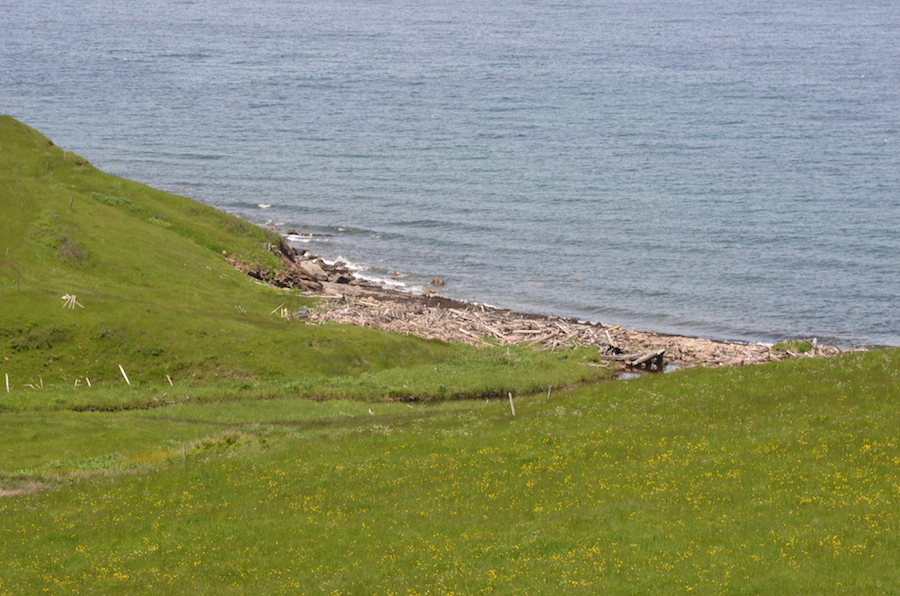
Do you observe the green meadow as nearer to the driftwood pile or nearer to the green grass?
the green grass

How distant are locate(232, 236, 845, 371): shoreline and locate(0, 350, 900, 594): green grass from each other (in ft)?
70.6

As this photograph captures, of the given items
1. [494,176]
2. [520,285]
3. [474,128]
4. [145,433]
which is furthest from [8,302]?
[474,128]

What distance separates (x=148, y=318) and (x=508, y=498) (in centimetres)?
3479

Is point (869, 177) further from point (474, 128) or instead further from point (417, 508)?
point (417, 508)

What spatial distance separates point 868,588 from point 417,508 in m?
14.7

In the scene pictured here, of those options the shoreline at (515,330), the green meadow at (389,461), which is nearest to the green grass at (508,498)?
the green meadow at (389,461)

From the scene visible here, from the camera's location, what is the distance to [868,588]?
20500 millimetres

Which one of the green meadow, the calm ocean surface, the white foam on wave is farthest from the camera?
the white foam on wave

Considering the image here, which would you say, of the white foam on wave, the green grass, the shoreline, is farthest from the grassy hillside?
the white foam on wave

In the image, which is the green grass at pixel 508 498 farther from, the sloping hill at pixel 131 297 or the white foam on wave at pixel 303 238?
the white foam on wave at pixel 303 238

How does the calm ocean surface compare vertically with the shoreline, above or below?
above

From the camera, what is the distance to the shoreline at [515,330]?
64688 millimetres

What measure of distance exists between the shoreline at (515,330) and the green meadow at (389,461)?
4.28 metres

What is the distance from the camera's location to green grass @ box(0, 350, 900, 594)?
925 inches
